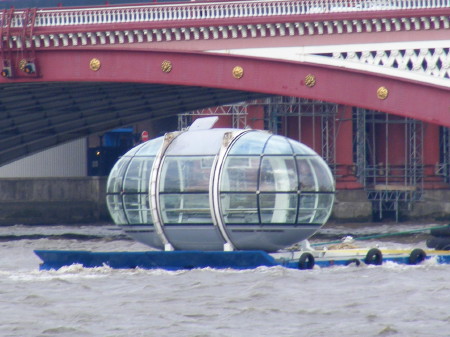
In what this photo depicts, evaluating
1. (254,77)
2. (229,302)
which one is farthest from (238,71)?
(229,302)

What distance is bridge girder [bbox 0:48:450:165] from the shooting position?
49.5m

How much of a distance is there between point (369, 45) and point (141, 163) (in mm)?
12237

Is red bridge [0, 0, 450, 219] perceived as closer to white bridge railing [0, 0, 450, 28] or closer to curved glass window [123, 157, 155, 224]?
white bridge railing [0, 0, 450, 28]

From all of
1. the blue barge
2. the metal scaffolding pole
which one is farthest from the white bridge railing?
the metal scaffolding pole

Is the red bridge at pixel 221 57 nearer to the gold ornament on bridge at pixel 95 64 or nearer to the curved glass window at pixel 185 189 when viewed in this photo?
the gold ornament on bridge at pixel 95 64

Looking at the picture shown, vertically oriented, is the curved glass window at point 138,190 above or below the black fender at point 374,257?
above

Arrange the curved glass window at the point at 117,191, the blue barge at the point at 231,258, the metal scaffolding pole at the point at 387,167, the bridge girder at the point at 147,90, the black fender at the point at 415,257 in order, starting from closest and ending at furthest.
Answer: the blue barge at the point at 231,258 → the black fender at the point at 415,257 → the curved glass window at the point at 117,191 → the bridge girder at the point at 147,90 → the metal scaffolding pole at the point at 387,167

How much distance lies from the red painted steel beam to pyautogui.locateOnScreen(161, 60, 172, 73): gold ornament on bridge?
0.10 metres

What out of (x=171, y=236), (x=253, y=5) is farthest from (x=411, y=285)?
(x=253, y=5)

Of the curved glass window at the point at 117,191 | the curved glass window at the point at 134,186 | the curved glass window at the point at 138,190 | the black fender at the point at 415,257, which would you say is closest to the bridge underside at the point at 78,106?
the curved glass window at the point at 117,191

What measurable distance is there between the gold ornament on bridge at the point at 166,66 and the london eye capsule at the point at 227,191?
1264 cm

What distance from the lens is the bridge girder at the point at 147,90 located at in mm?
49469

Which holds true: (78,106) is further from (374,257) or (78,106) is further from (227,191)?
(374,257)

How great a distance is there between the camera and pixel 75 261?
4034 cm
